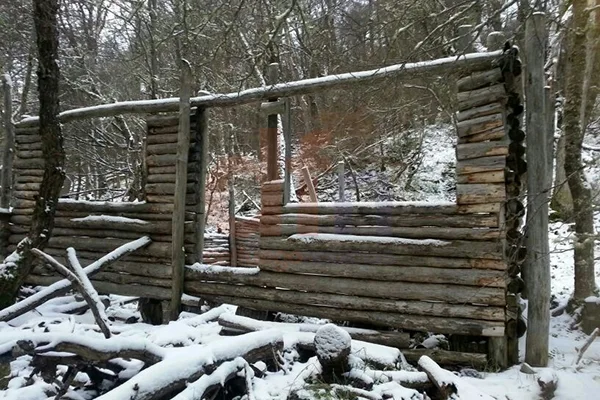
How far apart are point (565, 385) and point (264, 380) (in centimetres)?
268

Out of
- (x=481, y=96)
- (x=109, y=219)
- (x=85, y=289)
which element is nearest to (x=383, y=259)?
(x=481, y=96)

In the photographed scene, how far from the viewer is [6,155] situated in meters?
9.86

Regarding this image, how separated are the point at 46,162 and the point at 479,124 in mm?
5263

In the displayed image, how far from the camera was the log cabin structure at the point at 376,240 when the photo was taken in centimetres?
511

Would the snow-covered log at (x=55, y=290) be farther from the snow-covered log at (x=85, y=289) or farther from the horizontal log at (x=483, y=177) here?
the horizontal log at (x=483, y=177)

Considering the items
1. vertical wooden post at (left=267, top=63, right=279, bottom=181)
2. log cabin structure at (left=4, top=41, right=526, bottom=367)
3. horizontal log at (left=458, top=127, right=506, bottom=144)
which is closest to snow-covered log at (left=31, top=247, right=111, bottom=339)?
log cabin structure at (left=4, top=41, right=526, bottom=367)

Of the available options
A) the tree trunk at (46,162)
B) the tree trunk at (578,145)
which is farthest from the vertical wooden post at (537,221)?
the tree trunk at (46,162)

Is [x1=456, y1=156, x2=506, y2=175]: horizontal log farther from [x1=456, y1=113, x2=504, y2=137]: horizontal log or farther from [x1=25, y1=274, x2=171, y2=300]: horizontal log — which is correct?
[x1=25, y1=274, x2=171, y2=300]: horizontal log

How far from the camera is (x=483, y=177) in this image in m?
5.15

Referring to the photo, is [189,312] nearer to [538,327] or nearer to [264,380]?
[264,380]

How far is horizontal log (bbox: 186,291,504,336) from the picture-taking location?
508 centimetres

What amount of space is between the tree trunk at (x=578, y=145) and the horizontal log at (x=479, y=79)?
226cm

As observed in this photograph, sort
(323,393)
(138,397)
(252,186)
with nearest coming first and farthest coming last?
(138,397), (323,393), (252,186)

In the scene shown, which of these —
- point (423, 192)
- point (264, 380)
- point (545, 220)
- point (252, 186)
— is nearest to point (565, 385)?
point (545, 220)
